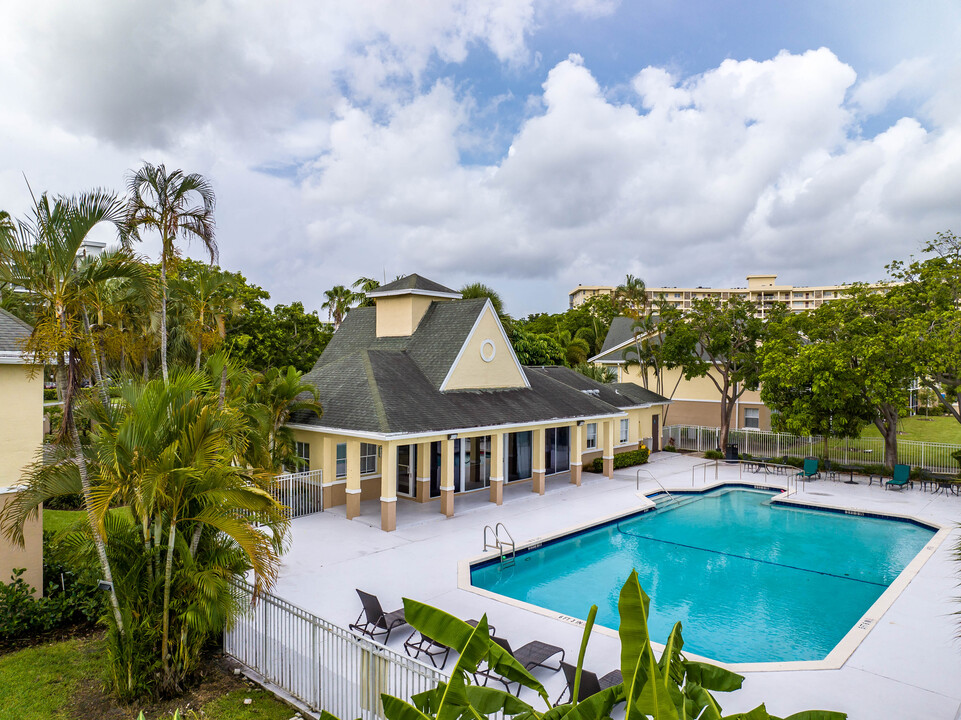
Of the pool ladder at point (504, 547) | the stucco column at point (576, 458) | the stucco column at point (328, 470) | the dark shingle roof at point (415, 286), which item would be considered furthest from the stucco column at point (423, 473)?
the dark shingle roof at point (415, 286)

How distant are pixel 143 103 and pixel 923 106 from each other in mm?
26293

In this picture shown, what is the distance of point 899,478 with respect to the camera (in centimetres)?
2672

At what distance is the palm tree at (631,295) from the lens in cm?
7931

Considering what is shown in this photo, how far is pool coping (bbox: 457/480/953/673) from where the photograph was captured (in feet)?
35.0

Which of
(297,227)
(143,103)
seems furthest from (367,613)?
(297,227)

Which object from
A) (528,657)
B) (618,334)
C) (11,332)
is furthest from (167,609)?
(618,334)

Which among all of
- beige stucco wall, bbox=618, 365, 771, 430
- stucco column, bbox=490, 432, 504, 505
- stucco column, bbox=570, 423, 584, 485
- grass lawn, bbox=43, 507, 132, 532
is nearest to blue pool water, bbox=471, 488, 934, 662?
stucco column, bbox=490, 432, 504, 505

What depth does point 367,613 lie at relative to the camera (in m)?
11.6

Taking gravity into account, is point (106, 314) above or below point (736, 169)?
below

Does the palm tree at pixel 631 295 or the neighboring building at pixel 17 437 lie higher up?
the palm tree at pixel 631 295

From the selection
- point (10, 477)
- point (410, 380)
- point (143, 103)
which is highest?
point (143, 103)

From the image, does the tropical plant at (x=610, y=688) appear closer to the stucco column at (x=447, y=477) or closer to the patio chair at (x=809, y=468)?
the stucco column at (x=447, y=477)

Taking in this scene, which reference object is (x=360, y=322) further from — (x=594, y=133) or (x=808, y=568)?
(x=808, y=568)

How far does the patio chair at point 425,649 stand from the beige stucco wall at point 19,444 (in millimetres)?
7530
